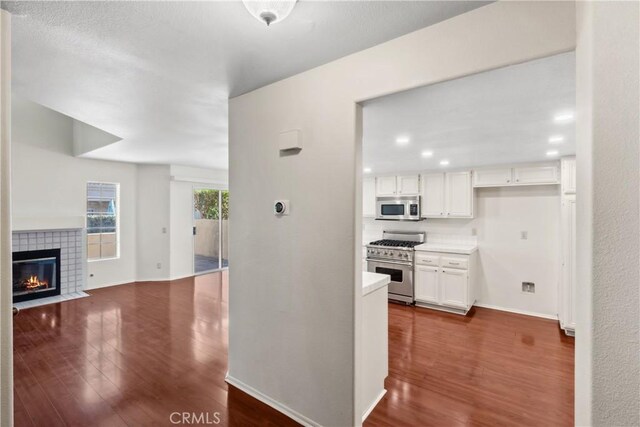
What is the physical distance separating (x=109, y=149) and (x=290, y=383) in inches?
175

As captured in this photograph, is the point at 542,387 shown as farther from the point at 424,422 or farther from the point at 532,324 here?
the point at 532,324

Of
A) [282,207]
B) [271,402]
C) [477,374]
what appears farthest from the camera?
[477,374]

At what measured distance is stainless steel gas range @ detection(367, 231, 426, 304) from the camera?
4.80m

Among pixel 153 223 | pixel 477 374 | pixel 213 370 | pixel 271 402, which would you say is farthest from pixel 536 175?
pixel 153 223

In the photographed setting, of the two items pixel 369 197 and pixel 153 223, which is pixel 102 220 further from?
pixel 369 197

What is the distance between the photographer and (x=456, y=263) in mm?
4402

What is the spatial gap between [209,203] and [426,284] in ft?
16.6

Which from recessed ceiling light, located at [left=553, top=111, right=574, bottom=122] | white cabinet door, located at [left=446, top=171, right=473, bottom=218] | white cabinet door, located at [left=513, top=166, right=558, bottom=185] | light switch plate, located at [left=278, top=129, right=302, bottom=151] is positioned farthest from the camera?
white cabinet door, located at [left=446, top=171, right=473, bottom=218]

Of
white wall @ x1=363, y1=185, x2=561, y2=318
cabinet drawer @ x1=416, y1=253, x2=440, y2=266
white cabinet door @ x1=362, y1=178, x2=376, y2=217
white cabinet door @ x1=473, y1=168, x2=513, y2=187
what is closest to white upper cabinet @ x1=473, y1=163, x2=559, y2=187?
white cabinet door @ x1=473, y1=168, x2=513, y2=187

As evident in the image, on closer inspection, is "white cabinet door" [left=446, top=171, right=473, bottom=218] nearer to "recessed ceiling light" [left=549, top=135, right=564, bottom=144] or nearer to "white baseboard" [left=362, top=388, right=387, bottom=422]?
"recessed ceiling light" [left=549, top=135, right=564, bottom=144]

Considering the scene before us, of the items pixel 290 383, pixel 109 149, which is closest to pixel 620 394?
pixel 290 383

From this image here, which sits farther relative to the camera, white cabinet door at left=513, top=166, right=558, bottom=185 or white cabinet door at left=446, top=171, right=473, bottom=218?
white cabinet door at left=446, top=171, right=473, bottom=218

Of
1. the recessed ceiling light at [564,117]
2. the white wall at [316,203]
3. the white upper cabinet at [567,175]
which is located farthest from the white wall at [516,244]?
the white wall at [316,203]

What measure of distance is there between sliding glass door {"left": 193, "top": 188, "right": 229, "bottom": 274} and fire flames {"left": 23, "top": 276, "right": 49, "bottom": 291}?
2582 mm
